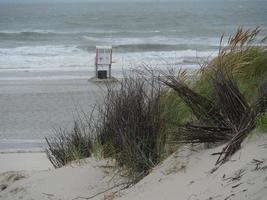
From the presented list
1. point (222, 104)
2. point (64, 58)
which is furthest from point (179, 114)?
point (64, 58)

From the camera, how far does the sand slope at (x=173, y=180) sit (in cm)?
382

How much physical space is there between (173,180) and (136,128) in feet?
3.25

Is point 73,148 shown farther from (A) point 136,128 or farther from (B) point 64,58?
(B) point 64,58

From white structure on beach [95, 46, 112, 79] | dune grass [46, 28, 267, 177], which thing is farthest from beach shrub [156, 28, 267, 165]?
white structure on beach [95, 46, 112, 79]

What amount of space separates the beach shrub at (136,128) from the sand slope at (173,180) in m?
0.23

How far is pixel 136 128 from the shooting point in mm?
5512

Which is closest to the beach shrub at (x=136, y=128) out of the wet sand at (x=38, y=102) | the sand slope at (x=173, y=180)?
the sand slope at (x=173, y=180)

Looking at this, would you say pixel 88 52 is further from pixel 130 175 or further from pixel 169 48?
pixel 130 175

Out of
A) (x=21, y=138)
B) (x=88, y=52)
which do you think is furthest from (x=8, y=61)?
(x=21, y=138)

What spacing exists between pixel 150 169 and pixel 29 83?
13.9 m

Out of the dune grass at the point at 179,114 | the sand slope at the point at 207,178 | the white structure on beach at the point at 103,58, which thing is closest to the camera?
the sand slope at the point at 207,178

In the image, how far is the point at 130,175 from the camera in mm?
5438

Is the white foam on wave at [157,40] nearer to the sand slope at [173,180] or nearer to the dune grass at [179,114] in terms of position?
the dune grass at [179,114]

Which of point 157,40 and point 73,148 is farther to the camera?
point 157,40
